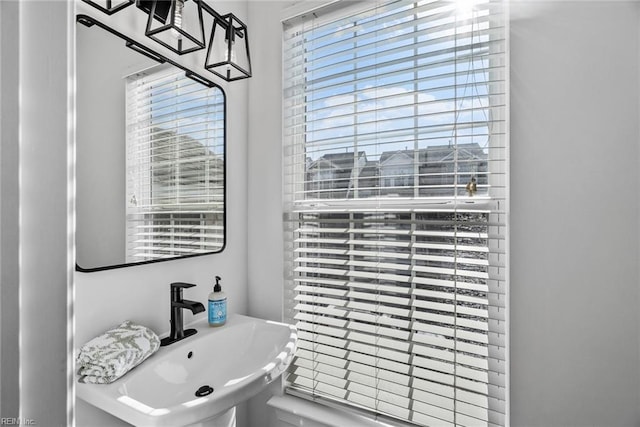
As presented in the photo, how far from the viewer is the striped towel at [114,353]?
0.77m

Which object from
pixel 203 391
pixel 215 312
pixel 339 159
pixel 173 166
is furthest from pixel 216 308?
pixel 339 159

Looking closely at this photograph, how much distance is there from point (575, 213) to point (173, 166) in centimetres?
131

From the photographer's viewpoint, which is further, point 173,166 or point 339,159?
point 339,159

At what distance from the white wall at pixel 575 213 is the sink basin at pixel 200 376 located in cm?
79

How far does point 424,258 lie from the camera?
1115 millimetres

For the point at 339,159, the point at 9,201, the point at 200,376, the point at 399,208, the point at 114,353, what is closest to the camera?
the point at 9,201

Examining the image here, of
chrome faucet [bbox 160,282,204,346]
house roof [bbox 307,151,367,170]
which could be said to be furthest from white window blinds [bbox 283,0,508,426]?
chrome faucet [bbox 160,282,204,346]

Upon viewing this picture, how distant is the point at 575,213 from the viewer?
0.93 meters

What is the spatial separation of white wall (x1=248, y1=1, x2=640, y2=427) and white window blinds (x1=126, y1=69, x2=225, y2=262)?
109cm

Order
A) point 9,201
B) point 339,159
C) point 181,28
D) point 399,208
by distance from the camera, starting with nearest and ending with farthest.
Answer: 1. point 9,201
2. point 181,28
3. point 399,208
4. point 339,159

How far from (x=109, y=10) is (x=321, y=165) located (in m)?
0.84

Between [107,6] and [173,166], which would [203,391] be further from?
[107,6]

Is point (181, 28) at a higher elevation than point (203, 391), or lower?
higher

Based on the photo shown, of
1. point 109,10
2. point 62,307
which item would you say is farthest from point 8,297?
point 109,10
